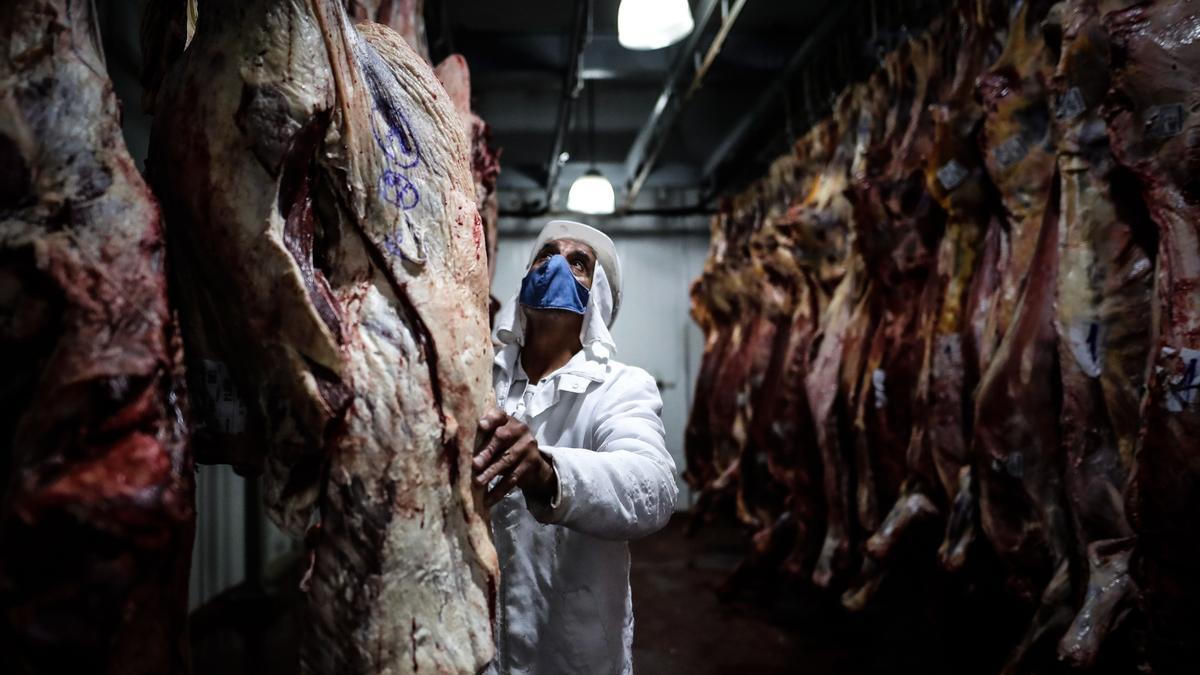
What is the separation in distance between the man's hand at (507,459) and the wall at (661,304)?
7877mm

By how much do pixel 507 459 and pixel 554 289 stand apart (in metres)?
0.80

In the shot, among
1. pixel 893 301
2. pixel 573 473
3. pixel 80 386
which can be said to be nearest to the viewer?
pixel 80 386

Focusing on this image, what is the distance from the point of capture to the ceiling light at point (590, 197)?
20.9ft

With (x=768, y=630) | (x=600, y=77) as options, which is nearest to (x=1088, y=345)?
(x=768, y=630)

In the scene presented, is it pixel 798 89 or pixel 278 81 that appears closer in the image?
pixel 278 81

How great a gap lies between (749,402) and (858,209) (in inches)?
99.5

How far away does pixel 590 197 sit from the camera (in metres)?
6.37

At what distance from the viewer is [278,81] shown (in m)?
1.13

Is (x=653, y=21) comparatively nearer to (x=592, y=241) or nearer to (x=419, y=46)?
(x=419, y=46)

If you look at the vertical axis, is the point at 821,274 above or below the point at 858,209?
below

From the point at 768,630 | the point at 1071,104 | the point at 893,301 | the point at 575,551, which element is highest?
the point at 1071,104

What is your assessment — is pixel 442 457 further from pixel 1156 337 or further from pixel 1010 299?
pixel 1010 299

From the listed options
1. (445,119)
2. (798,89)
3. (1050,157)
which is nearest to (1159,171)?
(1050,157)

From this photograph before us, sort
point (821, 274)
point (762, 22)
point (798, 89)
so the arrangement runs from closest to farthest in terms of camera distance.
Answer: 1. point (821, 274)
2. point (762, 22)
3. point (798, 89)
